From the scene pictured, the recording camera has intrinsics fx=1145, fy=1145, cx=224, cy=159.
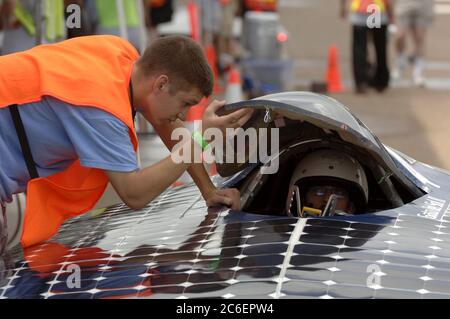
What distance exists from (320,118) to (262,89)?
744cm

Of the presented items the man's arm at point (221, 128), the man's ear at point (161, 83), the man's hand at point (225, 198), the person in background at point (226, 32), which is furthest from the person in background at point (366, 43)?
the man's ear at point (161, 83)

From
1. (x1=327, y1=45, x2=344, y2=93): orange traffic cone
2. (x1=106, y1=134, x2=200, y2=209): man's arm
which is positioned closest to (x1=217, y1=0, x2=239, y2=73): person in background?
(x1=327, y1=45, x2=344, y2=93): orange traffic cone

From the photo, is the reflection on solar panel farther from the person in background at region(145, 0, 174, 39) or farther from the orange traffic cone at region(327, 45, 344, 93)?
the orange traffic cone at region(327, 45, 344, 93)

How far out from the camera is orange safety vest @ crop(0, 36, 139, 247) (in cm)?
368

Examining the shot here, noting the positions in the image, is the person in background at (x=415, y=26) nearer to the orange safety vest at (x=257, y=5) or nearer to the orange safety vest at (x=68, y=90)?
the orange safety vest at (x=257, y=5)

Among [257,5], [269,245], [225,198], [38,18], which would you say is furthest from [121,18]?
[269,245]

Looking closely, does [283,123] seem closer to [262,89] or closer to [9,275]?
[9,275]

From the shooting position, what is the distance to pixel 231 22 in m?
13.0

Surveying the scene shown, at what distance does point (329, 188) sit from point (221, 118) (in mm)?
539

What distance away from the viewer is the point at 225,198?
13.0ft

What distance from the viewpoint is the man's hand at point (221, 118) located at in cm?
387

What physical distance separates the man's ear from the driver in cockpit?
0.72m
